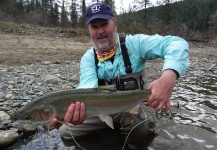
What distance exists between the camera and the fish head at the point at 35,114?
8.88 feet

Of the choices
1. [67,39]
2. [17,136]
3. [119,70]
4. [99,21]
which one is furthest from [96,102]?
[67,39]

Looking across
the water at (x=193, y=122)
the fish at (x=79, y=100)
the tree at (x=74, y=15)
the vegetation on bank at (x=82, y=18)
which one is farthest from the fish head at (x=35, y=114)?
the tree at (x=74, y=15)

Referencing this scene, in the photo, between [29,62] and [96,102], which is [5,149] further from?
[29,62]

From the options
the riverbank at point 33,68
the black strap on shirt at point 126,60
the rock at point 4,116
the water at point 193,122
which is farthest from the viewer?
the riverbank at point 33,68

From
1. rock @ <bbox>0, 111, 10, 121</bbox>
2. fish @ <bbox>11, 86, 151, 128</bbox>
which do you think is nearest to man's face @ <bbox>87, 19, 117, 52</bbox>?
fish @ <bbox>11, 86, 151, 128</bbox>

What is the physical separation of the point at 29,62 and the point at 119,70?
7.55 meters

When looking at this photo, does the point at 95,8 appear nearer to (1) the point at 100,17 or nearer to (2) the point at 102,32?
(1) the point at 100,17

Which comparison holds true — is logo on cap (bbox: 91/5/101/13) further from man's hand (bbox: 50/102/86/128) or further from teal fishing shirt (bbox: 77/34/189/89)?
man's hand (bbox: 50/102/86/128)

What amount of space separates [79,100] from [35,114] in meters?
0.49

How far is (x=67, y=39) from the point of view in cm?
1728

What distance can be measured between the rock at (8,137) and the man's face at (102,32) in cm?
181

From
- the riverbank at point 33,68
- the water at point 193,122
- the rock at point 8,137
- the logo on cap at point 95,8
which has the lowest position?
the water at point 193,122

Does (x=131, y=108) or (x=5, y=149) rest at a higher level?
(x=131, y=108)

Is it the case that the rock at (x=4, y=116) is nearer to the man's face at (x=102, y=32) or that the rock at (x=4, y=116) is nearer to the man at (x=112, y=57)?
the man at (x=112, y=57)
